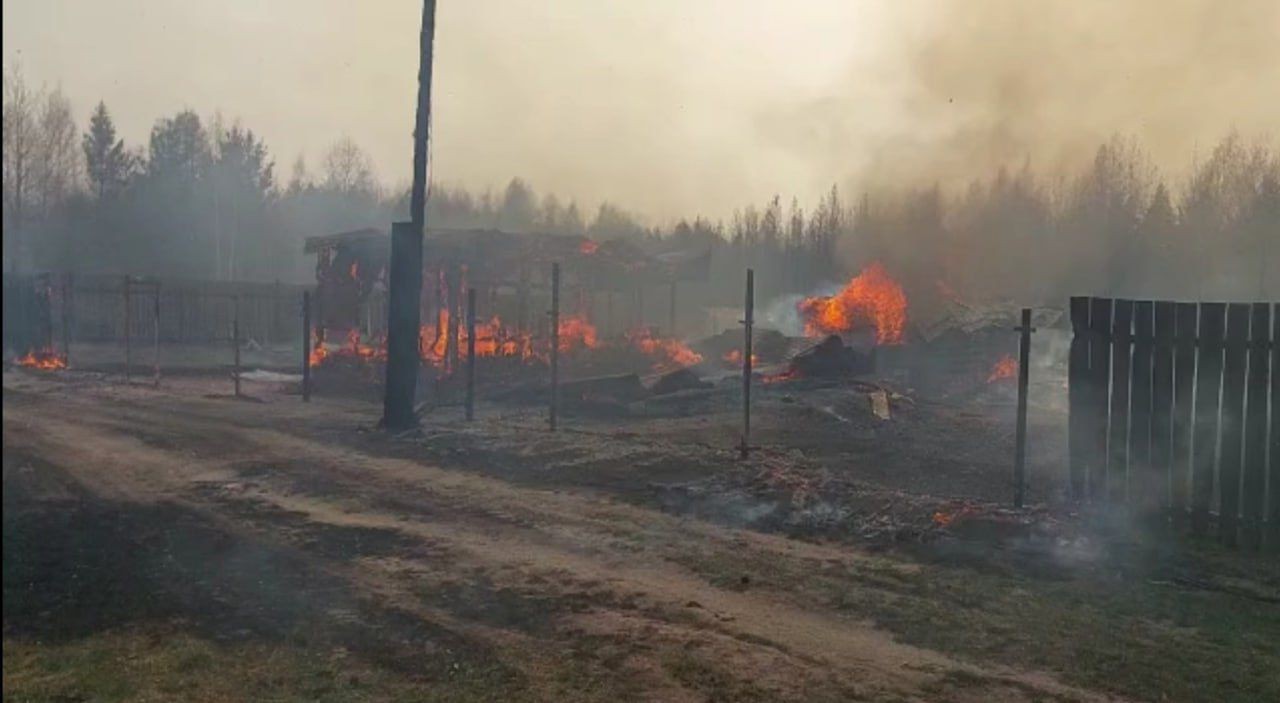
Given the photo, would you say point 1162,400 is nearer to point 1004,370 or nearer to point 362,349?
point 1004,370

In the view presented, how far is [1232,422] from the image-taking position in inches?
341

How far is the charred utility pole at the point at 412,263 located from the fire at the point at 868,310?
19287 millimetres

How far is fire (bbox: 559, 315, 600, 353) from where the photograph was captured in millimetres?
30047

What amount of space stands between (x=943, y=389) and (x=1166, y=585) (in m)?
20.9

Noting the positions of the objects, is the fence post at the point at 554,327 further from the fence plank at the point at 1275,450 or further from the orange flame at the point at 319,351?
the orange flame at the point at 319,351

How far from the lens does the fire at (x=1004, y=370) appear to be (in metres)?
28.2

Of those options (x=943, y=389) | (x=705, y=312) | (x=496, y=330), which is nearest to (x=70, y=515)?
(x=496, y=330)

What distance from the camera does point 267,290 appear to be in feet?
141

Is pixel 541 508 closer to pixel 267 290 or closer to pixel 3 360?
pixel 3 360

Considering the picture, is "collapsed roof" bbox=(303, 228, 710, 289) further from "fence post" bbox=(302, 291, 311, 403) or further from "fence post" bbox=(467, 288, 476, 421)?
"fence post" bbox=(467, 288, 476, 421)

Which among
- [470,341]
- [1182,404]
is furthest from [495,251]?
[1182,404]

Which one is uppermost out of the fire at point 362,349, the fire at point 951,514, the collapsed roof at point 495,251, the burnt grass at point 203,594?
the collapsed roof at point 495,251

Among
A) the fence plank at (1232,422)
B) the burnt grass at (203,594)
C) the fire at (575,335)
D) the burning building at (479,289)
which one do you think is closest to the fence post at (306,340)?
the burning building at (479,289)

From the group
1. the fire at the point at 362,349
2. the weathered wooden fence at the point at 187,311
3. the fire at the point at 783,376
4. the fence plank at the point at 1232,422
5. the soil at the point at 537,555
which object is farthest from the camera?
the weathered wooden fence at the point at 187,311
